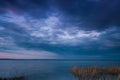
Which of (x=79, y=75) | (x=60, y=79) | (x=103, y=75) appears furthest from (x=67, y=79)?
(x=103, y=75)

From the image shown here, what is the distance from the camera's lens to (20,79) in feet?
86.9

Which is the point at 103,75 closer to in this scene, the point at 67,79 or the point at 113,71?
the point at 113,71

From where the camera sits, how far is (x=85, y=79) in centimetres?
3034

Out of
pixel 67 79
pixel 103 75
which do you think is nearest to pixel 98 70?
pixel 103 75

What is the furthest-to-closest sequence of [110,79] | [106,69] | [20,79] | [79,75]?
1. [106,69]
2. [79,75]
3. [110,79]
4. [20,79]

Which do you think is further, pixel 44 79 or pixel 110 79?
pixel 44 79

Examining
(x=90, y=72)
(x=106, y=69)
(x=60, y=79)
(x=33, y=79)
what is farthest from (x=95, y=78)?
(x=33, y=79)

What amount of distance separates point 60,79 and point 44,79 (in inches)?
112

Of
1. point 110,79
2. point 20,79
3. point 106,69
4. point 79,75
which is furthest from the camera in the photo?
point 106,69

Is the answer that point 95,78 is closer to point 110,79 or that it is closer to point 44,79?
point 110,79

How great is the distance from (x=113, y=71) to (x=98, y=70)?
9.45 feet

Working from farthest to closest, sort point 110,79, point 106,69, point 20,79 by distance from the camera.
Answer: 1. point 106,69
2. point 110,79
3. point 20,79

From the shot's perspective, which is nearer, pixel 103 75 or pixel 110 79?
pixel 110 79

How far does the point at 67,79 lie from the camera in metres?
35.3
